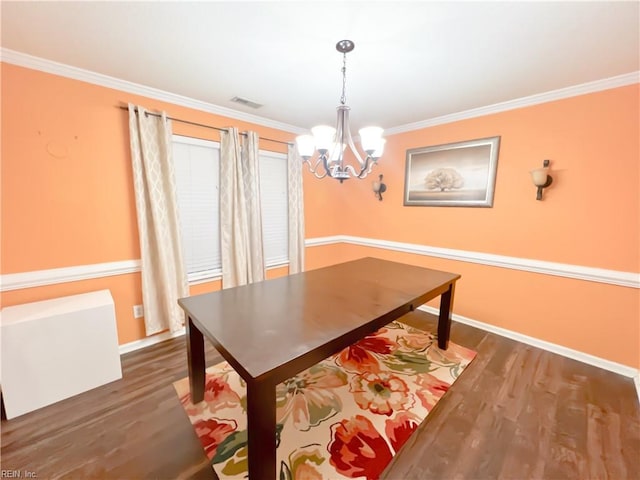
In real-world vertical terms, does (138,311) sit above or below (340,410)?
above

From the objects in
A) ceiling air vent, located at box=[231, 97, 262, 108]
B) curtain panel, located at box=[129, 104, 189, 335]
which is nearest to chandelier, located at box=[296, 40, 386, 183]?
ceiling air vent, located at box=[231, 97, 262, 108]

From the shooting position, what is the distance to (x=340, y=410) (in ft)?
5.60

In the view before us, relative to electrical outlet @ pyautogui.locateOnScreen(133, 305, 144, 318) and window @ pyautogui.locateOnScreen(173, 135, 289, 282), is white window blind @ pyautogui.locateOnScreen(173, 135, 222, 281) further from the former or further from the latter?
electrical outlet @ pyautogui.locateOnScreen(133, 305, 144, 318)

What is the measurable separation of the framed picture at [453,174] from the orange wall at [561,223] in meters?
0.08

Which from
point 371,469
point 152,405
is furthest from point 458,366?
point 152,405

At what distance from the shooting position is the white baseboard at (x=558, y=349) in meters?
2.10

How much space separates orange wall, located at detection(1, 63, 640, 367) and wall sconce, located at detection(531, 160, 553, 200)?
0.07m

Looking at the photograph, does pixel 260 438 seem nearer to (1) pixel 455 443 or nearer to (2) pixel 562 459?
(1) pixel 455 443

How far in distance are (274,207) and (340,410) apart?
2388mm

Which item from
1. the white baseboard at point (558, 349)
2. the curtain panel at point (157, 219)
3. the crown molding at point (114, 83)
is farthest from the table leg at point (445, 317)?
the crown molding at point (114, 83)

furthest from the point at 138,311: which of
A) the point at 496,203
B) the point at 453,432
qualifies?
the point at 496,203

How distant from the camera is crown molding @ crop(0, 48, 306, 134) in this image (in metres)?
1.76

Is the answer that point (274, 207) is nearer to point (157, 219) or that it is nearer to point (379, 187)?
point (157, 219)

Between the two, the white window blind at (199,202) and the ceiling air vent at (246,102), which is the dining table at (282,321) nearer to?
the white window blind at (199,202)
